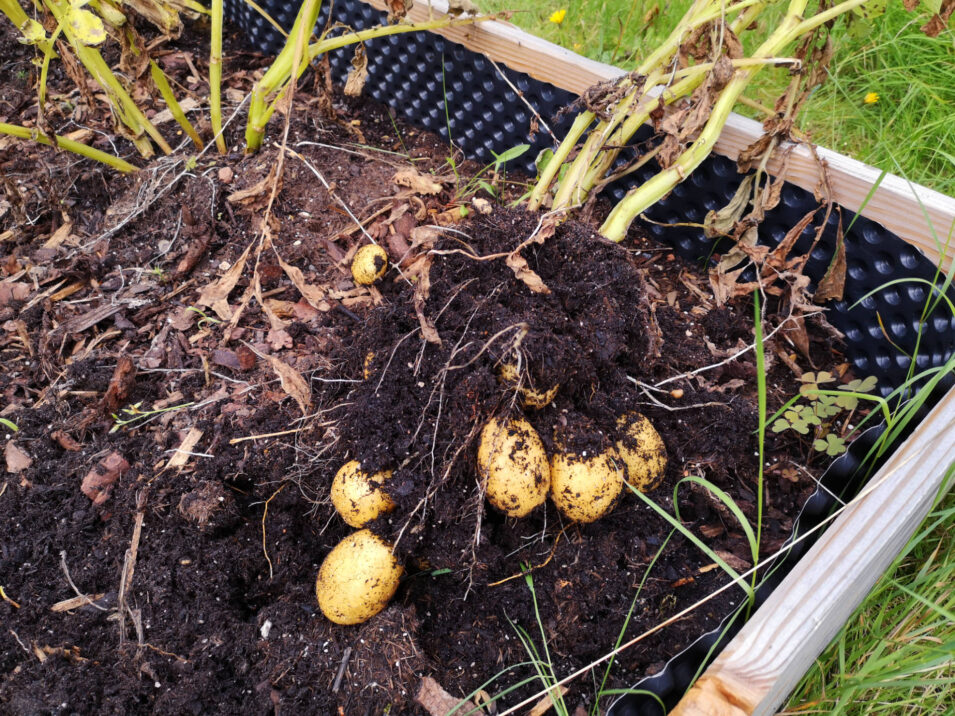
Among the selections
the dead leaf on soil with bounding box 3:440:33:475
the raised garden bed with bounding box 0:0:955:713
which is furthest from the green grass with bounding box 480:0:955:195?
the dead leaf on soil with bounding box 3:440:33:475

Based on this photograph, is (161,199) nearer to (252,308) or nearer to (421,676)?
(252,308)

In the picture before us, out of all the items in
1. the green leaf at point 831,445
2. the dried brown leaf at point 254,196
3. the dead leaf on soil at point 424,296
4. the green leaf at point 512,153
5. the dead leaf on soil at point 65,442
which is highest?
the green leaf at point 512,153

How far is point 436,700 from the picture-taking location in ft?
5.31

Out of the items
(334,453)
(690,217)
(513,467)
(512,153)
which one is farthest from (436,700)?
(512,153)

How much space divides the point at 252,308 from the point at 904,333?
2.08m

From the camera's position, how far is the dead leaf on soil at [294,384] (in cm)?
207

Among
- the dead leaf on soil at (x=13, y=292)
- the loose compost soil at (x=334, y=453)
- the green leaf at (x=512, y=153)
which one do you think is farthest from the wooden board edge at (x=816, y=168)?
the dead leaf on soil at (x=13, y=292)

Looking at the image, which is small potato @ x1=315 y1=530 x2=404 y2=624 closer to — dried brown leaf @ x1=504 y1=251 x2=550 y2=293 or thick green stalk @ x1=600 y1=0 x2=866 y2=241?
dried brown leaf @ x1=504 y1=251 x2=550 y2=293

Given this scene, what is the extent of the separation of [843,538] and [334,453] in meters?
1.26

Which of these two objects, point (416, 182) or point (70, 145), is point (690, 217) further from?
point (70, 145)

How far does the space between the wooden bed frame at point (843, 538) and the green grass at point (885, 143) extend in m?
0.11

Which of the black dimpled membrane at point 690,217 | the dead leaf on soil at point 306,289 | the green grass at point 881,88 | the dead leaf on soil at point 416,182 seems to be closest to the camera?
the black dimpled membrane at point 690,217

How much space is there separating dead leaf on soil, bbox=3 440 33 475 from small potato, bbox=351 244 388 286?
3.73 ft

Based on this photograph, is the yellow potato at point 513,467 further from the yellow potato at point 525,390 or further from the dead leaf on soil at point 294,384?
the dead leaf on soil at point 294,384
